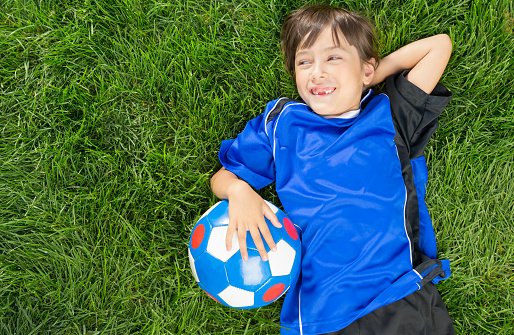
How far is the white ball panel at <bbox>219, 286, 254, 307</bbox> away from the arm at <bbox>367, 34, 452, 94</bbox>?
1.53m

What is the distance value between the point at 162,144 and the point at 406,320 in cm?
180

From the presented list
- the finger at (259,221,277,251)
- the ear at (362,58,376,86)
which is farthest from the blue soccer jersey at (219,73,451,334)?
the finger at (259,221,277,251)

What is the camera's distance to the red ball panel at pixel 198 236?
78.1 inches

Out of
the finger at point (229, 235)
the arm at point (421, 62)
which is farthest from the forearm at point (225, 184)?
the arm at point (421, 62)

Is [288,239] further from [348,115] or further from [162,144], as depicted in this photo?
[162,144]

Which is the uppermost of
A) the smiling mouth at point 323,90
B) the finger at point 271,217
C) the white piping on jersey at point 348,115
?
the smiling mouth at point 323,90

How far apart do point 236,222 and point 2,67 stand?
6.33 ft

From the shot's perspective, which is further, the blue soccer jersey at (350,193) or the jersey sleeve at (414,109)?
the jersey sleeve at (414,109)

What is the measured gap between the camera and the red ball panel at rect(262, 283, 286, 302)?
1945 mm

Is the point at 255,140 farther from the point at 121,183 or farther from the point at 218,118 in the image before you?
the point at 121,183

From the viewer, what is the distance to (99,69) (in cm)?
259

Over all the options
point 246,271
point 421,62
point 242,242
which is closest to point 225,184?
point 242,242

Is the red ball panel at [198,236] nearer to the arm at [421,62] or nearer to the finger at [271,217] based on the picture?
the finger at [271,217]

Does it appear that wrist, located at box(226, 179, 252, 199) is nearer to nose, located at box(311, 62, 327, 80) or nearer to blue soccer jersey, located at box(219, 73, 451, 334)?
blue soccer jersey, located at box(219, 73, 451, 334)
